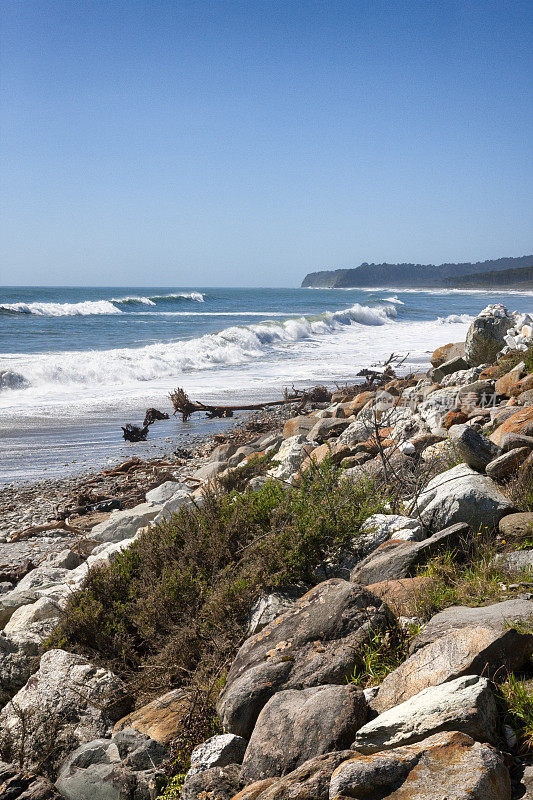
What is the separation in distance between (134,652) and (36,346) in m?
25.6

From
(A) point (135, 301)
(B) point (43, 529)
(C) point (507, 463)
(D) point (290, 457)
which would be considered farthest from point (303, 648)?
(A) point (135, 301)

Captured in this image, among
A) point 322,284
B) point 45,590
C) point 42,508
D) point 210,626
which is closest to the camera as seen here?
point 210,626

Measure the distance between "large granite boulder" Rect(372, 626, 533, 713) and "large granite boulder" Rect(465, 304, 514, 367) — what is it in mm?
8000

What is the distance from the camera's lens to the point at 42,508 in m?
8.63

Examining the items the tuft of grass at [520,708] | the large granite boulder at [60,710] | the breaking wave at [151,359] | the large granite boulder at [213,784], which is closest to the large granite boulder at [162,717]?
the large granite boulder at [60,710]

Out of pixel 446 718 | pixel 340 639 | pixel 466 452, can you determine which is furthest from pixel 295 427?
pixel 446 718

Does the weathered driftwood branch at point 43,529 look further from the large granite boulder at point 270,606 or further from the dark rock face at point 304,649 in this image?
the dark rock face at point 304,649

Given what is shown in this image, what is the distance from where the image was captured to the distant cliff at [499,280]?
106 meters

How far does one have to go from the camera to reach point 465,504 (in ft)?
12.8

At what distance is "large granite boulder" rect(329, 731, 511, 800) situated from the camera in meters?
1.86

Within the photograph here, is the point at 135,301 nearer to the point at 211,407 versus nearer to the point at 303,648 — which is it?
the point at 211,407

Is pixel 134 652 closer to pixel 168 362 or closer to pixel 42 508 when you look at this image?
pixel 42 508

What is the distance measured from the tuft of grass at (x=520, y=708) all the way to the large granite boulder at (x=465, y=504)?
1.51 meters

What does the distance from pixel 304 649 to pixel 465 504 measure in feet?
5.06
